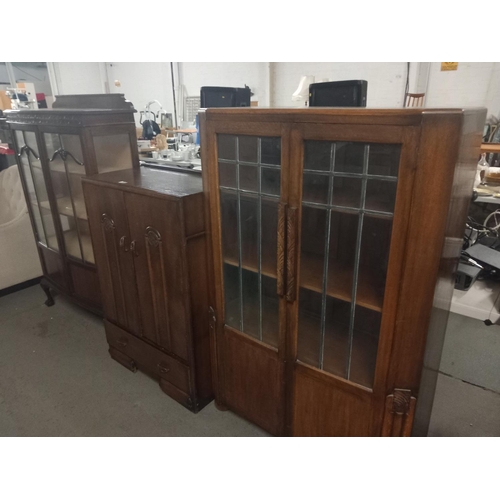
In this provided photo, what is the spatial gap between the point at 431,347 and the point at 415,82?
3.67 meters

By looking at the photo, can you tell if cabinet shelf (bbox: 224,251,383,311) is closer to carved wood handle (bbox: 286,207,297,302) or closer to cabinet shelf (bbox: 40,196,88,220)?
carved wood handle (bbox: 286,207,297,302)

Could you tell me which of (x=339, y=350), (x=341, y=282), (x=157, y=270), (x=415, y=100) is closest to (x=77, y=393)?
(x=157, y=270)

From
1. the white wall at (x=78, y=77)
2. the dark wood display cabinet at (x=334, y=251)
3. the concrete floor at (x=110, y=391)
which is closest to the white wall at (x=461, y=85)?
the concrete floor at (x=110, y=391)

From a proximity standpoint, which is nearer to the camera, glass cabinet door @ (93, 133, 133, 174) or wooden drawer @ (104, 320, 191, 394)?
wooden drawer @ (104, 320, 191, 394)

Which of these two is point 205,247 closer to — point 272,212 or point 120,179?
point 272,212

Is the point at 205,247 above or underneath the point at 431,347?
above

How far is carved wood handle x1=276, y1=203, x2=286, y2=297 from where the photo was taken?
1223mm

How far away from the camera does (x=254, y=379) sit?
1593 mm

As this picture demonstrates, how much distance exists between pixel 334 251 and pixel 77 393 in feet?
5.22

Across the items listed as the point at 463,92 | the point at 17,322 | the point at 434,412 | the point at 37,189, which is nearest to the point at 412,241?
the point at 434,412

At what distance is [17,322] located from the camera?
263 cm

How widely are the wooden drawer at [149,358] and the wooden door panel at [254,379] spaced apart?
231 mm

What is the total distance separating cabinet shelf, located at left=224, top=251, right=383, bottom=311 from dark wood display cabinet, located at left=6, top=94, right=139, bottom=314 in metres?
1.36

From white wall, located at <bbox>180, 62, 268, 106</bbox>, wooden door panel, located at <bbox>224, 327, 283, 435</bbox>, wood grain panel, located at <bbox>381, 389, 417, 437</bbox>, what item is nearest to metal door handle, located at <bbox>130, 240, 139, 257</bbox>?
wooden door panel, located at <bbox>224, 327, 283, 435</bbox>
